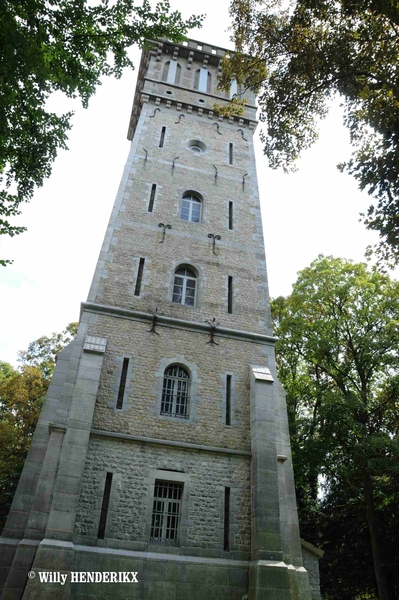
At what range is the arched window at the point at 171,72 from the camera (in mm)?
21266

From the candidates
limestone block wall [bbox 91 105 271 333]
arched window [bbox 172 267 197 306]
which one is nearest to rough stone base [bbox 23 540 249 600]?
limestone block wall [bbox 91 105 271 333]

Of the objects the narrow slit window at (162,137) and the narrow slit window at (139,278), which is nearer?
the narrow slit window at (139,278)

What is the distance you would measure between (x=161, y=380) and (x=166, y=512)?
3.31m

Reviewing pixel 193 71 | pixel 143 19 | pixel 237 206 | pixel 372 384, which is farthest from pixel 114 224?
pixel 372 384

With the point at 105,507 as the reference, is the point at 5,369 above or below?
above

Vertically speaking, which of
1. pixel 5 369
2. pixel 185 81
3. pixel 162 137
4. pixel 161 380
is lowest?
pixel 161 380

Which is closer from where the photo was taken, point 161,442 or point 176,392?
point 161,442

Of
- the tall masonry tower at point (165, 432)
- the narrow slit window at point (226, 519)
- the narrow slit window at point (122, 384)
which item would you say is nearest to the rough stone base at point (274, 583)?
the tall masonry tower at point (165, 432)

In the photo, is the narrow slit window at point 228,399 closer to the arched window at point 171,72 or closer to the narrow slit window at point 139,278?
the narrow slit window at point 139,278

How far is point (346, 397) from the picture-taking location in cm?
1708

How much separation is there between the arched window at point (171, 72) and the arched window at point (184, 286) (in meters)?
11.3

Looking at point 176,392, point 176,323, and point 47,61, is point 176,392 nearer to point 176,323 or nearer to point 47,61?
point 176,323

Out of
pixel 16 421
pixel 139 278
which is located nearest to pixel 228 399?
pixel 139 278

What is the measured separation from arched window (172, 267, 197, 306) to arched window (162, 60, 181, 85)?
1130 cm
